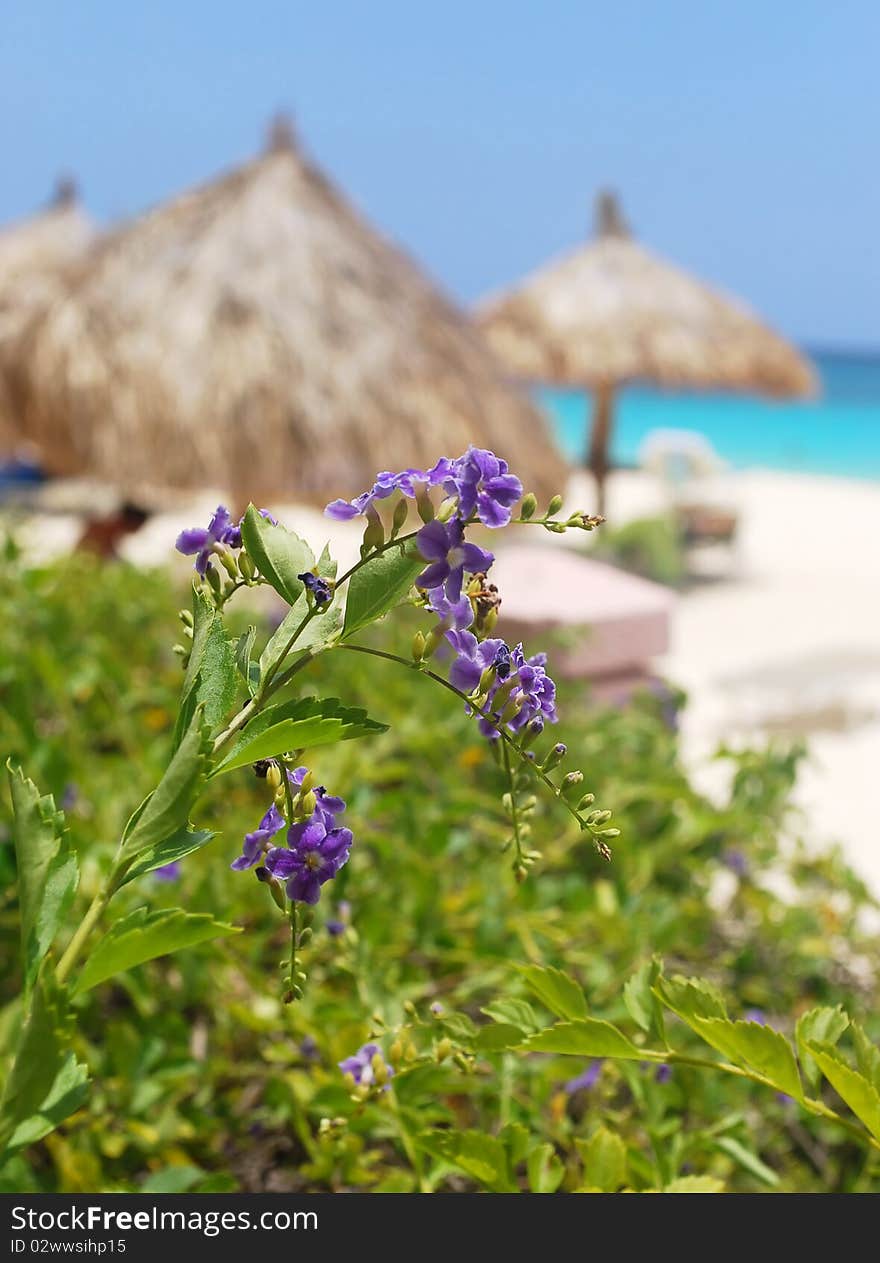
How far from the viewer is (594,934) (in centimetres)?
123

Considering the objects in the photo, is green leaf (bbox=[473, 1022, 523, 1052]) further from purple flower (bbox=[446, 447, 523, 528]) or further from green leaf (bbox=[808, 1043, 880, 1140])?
purple flower (bbox=[446, 447, 523, 528])

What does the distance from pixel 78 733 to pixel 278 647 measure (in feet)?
3.27

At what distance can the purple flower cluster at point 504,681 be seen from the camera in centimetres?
52

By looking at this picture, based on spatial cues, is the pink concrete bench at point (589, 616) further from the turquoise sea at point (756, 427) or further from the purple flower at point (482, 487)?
the turquoise sea at point (756, 427)

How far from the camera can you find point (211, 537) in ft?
1.82

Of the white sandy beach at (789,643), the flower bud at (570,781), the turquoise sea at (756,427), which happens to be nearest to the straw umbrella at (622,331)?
the white sandy beach at (789,643)

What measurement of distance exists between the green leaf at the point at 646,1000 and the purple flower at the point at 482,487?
0.86 feet

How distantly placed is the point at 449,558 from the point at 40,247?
11.7 meters

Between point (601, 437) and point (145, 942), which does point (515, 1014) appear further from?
point (601, 437)

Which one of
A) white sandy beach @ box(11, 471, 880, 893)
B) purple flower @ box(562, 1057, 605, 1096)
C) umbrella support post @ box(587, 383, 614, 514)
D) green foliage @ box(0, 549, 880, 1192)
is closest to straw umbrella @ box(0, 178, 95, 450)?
white sandy beach @ box(11, 471, 880, 893)

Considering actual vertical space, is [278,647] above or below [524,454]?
below

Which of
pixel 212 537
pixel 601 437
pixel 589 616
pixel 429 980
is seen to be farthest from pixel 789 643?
pixel 212 537
